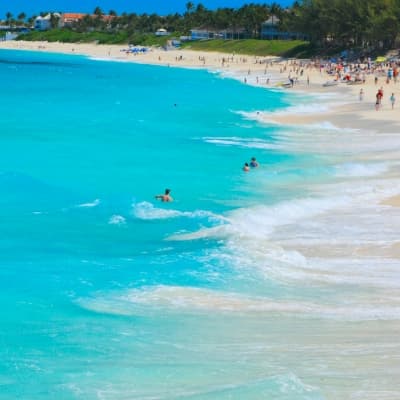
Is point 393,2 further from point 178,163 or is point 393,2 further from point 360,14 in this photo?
point 178,163

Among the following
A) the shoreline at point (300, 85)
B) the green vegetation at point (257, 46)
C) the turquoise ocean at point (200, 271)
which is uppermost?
the green vegetation at point (257, 46)

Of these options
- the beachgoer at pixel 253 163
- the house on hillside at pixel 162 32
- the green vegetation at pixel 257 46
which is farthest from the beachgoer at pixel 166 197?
the house on hillside at pixel 162 32

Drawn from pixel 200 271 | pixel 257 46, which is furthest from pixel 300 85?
pixel 200 271

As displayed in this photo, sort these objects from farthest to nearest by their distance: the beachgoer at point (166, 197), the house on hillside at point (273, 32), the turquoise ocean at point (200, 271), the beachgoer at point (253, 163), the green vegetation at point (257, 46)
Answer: the house on hillside at point (273, 32), the green vegetation at point (257, 46), the beachgoer at point (253, 163), the beachgoer at point (166, 197), the turquoise ocean at point (200, 271)

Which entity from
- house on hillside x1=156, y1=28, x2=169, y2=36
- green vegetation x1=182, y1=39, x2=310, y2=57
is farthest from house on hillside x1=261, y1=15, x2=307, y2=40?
house on hillside x1=156, y1=28, x2=169, y2=36

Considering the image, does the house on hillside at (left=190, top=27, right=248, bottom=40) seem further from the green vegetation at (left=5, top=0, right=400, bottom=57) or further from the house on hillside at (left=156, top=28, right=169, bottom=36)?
the house on hillside at (left=156, top=28, right=169, bottom=36)

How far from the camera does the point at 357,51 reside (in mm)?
111000

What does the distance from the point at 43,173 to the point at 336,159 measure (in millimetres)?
12103

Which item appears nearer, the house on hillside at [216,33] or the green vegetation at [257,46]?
the green vegetation at [257,46]

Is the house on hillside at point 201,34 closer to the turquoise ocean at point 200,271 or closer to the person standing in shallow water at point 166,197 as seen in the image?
the turquoise ocean at point 200,271

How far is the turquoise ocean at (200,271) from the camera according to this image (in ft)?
42.5

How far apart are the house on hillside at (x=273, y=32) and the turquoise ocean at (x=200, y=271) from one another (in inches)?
4408

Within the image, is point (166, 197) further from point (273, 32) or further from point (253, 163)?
point (273, 32)

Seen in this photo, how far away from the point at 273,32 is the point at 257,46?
1412 centimetres
